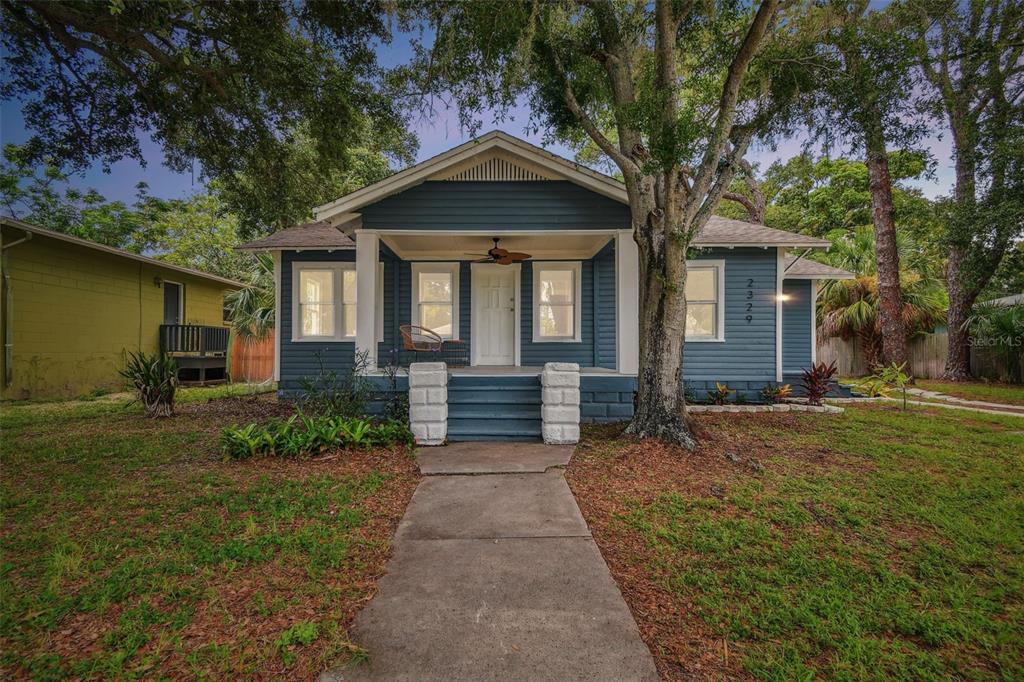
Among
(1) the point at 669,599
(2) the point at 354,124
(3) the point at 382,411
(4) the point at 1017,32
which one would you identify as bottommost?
(1) the point at 669,599

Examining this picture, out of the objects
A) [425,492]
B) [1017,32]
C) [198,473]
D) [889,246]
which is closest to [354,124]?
[198,473]

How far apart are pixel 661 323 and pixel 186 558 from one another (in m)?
5.09

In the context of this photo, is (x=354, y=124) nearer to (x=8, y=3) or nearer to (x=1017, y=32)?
(x=8, y=3)

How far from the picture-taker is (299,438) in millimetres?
5051

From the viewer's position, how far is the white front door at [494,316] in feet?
30.0

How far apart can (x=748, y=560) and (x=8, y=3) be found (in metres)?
10.6

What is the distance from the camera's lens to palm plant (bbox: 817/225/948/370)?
41.6 feet

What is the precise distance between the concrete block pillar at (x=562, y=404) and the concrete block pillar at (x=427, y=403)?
1.39 m

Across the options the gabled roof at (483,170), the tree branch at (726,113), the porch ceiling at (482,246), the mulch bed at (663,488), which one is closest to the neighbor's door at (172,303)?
the porch ceiling at (482,246)

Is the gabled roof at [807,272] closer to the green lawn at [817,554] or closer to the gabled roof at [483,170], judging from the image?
the green lawn at [817,554]

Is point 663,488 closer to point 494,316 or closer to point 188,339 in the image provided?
Answer: point 494,316

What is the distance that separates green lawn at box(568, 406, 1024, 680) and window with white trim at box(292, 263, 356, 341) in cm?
629

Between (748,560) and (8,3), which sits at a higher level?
(8,3)

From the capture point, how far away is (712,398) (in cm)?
885
